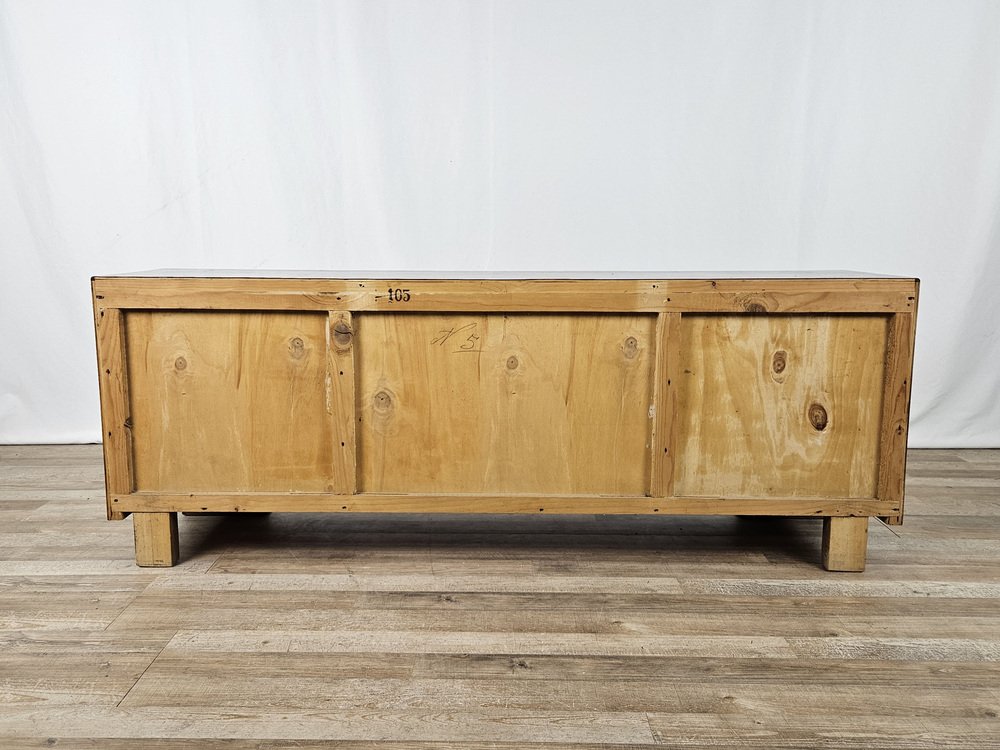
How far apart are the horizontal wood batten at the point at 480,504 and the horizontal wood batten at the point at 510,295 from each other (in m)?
0.43

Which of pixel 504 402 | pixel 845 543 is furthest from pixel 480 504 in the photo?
pixel 845 543

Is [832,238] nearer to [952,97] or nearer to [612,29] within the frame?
[952,97]

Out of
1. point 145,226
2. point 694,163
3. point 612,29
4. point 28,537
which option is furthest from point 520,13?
point 28,537

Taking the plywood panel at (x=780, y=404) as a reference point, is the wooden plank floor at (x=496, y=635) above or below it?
below

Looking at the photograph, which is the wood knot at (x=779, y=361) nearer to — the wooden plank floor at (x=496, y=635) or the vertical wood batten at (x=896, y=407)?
the vertical wood batten at (x=896, y=407)

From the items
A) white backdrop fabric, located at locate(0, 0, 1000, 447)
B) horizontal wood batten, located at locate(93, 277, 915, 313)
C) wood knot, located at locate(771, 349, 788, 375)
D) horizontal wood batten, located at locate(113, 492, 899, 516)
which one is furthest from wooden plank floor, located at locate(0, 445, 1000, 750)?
white backdrop fabric, located at locate(0, 0, 1000, 447)

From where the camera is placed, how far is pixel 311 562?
78.7 inches

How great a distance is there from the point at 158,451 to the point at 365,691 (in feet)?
2.70

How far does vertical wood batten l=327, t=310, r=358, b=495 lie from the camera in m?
1.86

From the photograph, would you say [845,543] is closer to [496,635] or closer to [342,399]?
[496,635]

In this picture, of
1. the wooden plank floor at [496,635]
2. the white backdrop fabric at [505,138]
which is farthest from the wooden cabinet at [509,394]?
the white backdrop fabric at [505,138]

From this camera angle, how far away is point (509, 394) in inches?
74.2

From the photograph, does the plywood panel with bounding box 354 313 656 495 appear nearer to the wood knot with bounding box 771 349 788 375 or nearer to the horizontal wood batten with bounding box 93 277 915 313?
the horizontal wood batten with bounding box 93 277 915 313

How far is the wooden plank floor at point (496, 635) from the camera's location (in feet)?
4.34
